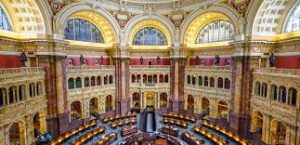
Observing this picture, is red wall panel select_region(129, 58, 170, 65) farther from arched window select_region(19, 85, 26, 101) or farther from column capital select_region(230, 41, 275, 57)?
arched window select_region(19, 85, 26, 101)

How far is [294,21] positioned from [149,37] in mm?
18838

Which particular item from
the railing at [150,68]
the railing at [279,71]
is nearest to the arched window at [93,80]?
the railing at [150,68]

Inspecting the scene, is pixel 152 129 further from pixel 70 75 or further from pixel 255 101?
pixel 70 75

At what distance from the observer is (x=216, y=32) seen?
88.4 feet

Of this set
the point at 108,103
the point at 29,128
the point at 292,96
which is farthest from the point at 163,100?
the point at 29,128

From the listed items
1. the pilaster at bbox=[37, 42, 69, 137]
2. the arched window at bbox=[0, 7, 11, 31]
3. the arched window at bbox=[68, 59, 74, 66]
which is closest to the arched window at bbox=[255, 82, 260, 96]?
the pilaster at bbox=[37, 42, 69, 137]

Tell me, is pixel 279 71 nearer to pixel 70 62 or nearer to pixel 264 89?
pixel 264 89

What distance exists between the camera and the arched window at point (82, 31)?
80.9 ft

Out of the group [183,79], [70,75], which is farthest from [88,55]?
[183,79]

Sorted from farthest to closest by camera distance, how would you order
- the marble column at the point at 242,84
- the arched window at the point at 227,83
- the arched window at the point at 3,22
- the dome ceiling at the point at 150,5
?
the dome ceiling at the point at 150,5, the arched window at the point at 227,83, the marble column at the point at 242,84, the arched window at the point at 3,22

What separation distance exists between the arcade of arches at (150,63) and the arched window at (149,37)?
0.16m

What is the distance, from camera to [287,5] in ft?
63.1

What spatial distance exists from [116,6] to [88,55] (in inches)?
315

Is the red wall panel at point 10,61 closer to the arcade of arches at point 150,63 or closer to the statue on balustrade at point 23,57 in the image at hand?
the arcade of arches at point 150,63
